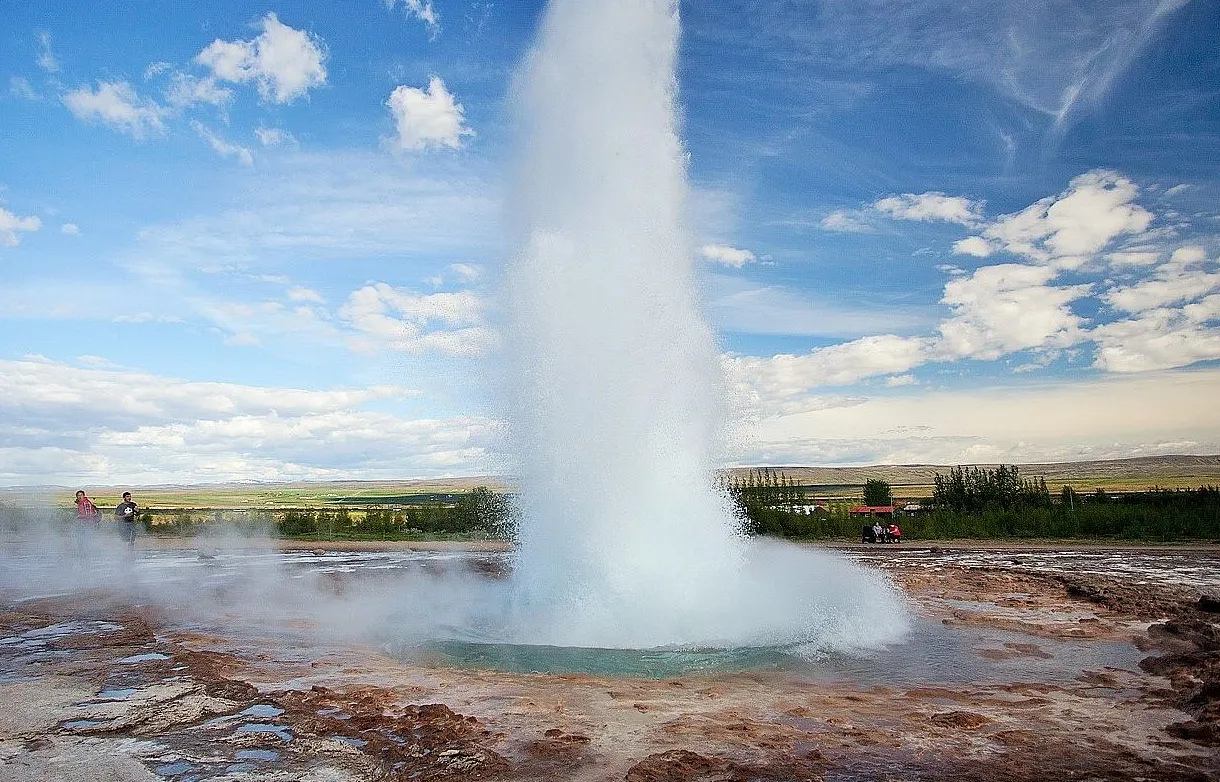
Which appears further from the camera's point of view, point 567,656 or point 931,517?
point 931,517

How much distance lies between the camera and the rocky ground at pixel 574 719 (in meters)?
5.40

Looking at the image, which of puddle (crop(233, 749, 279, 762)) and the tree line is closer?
puddle (crop(233, 749, 279, 762))

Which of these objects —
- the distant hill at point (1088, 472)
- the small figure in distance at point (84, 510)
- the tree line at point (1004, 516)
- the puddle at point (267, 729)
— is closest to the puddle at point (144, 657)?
the puddle at point (267, 729)

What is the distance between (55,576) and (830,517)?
29551 millimetres

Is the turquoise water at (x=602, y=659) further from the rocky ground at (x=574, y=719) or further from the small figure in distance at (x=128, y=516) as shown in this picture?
the small figure in distance at (x=128, y=516)

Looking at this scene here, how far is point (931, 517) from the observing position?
36.5 meters

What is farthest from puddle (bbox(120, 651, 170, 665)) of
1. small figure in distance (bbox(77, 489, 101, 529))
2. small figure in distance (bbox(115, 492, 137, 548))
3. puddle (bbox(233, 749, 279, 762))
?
small figure in distance (bbox(77, 489, 101, 529))

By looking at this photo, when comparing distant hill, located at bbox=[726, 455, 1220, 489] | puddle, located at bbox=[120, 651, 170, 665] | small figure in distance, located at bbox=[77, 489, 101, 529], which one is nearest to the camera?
puddle, located at bbox=[120, 651, 170, 665]

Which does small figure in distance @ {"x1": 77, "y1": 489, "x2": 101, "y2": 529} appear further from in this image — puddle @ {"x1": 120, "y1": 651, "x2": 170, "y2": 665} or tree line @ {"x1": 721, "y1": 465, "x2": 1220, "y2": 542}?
tree line @ {"x1": 721, "y1": 465, "x2": 1220, "y2": 542}

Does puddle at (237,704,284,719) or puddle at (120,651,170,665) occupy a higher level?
puddle at (120,651,170,665)

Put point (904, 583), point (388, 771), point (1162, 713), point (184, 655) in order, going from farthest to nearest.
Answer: point (904, 583) < point (184, 655) < point (1162, 713) < point (388, 771)

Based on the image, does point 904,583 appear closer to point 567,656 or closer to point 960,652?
point 960,652

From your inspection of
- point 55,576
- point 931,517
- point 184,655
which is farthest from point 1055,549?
point 55,576

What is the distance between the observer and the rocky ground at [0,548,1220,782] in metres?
5.40
